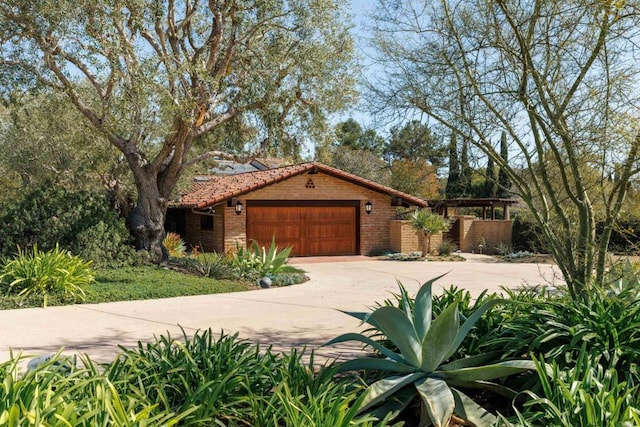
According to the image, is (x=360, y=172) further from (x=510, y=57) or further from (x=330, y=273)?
(x=510, y=57)

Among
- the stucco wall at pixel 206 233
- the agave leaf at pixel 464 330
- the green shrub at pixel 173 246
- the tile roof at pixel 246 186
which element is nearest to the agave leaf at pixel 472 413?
the agave leaf at pixel 464 330

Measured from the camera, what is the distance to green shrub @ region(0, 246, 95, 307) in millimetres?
11133

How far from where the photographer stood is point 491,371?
4.17 m

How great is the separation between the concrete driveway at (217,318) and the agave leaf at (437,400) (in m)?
2.36

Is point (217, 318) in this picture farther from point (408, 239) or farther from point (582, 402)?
point (408, 239)

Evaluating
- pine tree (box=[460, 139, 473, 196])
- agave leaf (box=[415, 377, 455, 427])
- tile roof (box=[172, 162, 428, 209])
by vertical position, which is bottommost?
agave leaf (box=[415, 377, 455, 427])

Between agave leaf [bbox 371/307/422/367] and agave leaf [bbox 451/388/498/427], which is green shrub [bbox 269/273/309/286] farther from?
agave leaf [bbox 451/388/498/427]

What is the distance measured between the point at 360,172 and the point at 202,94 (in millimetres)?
24059

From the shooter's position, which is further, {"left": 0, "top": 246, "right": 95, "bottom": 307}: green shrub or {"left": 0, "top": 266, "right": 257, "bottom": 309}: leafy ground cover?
{"left": 0, "top": 246, "right": 95, "bottom": 307}: green shrub

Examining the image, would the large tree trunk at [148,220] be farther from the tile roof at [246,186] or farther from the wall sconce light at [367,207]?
the wall sconce light at [367,207]

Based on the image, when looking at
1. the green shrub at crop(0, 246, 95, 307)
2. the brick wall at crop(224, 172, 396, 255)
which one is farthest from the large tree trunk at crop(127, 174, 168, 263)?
the brick wall at crop(224, 172, 396, 255)

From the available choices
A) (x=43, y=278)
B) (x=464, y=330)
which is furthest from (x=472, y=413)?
(x=43, y=278)

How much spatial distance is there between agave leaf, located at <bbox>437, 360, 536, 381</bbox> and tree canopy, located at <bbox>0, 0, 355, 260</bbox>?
10595 millimetres

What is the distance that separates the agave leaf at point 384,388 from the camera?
3953 mm
